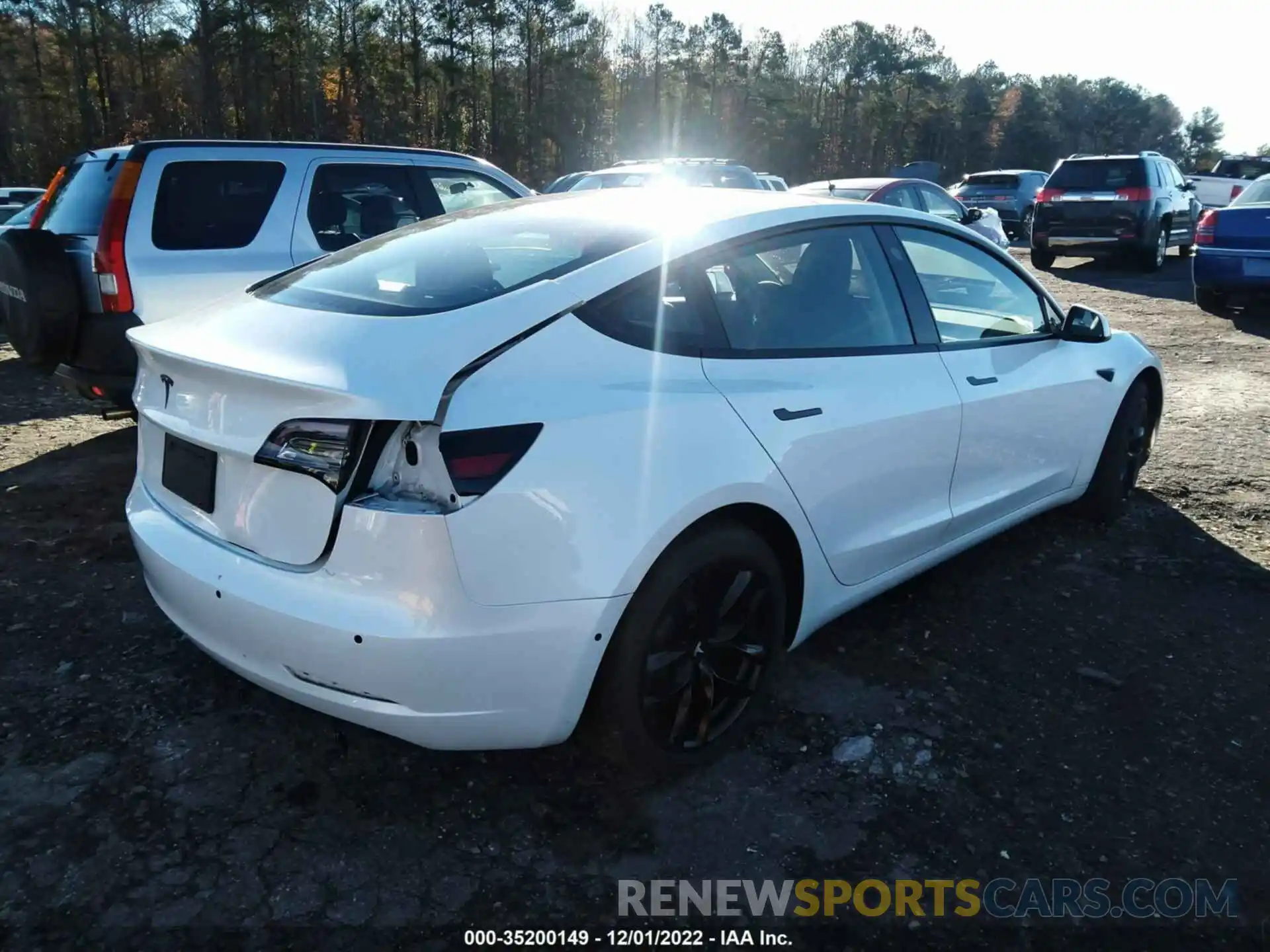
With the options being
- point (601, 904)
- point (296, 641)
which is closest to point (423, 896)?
point (601, 904)

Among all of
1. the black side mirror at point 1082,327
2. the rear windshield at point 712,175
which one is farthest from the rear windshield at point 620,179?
the black side mirror at point 1082,327

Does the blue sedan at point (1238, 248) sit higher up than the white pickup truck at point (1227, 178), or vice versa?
the white pickup truck at point (1227, 178)

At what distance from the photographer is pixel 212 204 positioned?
18.3 feet

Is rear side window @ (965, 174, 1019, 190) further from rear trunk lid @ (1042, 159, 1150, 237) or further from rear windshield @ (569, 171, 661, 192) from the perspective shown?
rear windshield @ (569, 171, 661, 192)

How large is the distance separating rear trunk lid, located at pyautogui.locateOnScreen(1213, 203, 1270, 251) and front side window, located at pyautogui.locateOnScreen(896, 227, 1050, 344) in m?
7.66

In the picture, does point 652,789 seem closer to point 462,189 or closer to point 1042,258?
point 462,189

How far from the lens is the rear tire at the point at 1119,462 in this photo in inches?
180

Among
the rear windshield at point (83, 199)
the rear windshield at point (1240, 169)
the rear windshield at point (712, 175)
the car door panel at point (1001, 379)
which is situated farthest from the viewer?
the rear windshield at point (1240, 169)

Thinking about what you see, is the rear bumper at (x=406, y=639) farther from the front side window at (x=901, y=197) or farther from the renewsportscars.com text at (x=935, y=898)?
the front side window at (x=901, y=197)

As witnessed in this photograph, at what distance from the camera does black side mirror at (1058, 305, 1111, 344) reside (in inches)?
162

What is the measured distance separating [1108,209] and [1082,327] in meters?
12.8

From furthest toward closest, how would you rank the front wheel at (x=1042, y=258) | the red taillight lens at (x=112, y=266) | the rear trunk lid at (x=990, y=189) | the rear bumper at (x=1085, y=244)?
the rear trunk lid at (x=990, y=189) < the front wheel at (x=1042, y=258) < the rear bumper at (x=1085, y=244) < the red taillight lens at (x=112, y=266)

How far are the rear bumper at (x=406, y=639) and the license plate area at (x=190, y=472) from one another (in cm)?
15

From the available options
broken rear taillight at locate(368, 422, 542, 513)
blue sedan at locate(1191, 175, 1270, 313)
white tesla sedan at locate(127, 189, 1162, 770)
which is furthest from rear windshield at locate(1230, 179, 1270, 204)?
broken rear taillight at locate(368, 422, 542, 513)
